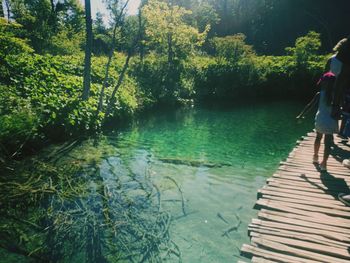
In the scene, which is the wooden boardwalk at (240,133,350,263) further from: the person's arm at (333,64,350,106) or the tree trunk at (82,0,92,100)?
the tree trunk at (82,0,92,100)

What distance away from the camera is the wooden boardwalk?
13.0 ft

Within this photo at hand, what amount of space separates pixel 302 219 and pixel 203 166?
4.81 m

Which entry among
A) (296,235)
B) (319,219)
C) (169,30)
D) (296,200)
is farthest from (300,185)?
(169,30)

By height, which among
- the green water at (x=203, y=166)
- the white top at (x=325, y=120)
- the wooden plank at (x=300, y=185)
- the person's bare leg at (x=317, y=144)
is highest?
the white top at (x=325, y=120)

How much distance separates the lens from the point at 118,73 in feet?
62.5

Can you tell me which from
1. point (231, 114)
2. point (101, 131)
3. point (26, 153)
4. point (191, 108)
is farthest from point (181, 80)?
point (26, 153)

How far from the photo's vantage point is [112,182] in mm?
7852

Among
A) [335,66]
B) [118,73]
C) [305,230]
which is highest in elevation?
[335,66]

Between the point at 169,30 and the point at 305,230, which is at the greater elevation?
the point at 169,30

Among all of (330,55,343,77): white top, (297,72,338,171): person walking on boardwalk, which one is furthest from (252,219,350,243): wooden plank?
(330,55,343,77): white top

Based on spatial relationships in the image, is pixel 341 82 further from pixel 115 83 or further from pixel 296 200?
pixel 115 83

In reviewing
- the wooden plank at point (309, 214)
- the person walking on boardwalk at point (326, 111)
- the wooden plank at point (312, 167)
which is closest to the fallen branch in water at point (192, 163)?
the wooden plank at point (312, 167)

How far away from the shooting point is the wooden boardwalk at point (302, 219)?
3.95 m

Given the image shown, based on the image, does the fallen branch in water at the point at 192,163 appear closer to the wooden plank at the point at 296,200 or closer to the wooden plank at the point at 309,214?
the wooden plank at the point at 296,200
